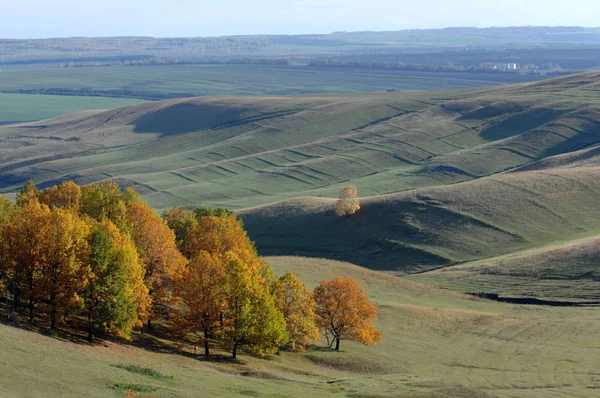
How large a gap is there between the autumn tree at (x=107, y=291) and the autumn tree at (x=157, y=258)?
7564mm

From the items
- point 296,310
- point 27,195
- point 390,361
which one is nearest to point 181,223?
point 27,195

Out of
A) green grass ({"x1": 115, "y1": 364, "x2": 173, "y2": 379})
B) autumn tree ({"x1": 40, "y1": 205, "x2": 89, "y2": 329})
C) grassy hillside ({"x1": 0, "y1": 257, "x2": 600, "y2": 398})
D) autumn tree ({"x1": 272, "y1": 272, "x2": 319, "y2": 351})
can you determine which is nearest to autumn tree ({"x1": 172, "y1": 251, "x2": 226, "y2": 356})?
grassy hillside ({"x1": 0, "y1": 257, "x2": 600, "y2": 398})

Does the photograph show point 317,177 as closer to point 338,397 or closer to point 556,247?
point 556,247

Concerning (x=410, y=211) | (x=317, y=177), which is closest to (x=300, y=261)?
(x=410, y=211)

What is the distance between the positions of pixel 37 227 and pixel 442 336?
31869mm

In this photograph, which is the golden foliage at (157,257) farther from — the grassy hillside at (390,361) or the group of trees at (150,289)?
the grassy hillside at (390,361)

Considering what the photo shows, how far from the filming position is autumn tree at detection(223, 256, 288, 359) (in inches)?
1903

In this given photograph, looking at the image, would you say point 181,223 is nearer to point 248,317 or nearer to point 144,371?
point 248,317

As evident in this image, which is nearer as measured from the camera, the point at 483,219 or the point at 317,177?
the point at 483,219

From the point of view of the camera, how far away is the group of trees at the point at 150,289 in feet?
148

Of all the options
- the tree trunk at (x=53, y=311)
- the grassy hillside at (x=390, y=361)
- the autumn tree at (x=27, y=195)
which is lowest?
the grassy hillside at (x=390, y=361)

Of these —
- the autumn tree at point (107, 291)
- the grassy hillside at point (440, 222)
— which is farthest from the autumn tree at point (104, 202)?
the grassy hillside at point (440, 222)

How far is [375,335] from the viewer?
55.8m

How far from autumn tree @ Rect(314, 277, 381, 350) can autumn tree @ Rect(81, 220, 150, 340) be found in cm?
1538
